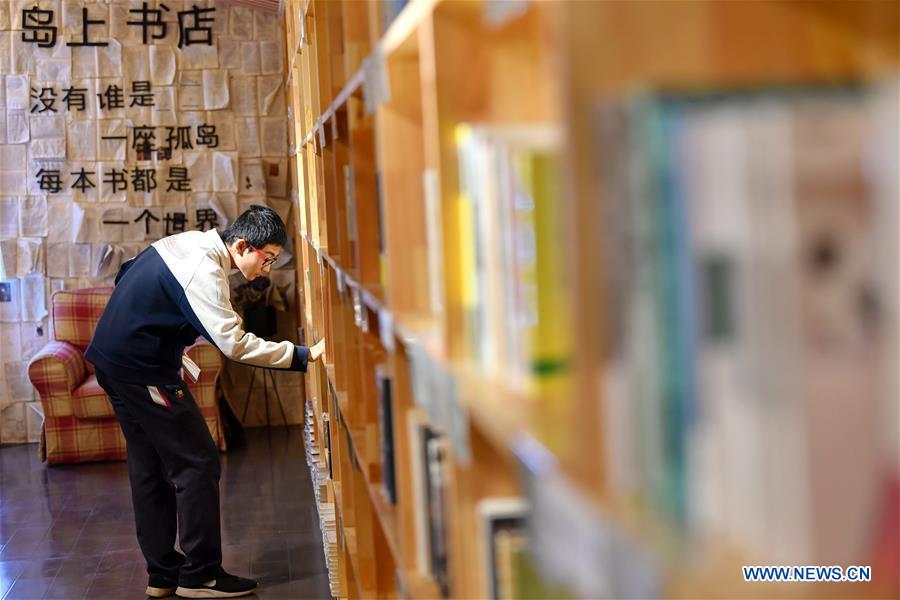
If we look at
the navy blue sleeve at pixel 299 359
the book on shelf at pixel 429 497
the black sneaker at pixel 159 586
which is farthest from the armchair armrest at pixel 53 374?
the book on shelf at pixel 429 497

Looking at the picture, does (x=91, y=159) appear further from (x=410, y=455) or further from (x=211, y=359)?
(x=410, y=455)

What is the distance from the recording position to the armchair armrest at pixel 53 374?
6.24 m

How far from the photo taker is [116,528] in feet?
16.6

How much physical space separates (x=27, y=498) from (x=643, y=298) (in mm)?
5576

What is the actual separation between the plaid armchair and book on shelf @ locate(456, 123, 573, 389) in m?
5.42

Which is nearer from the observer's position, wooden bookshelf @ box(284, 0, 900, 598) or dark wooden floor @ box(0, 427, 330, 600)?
wooden bookshelf @ box(284, 0, 900, 598)

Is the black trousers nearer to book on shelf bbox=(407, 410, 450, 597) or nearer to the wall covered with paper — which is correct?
book on shelf bbox=(407, 410, 450, 597)

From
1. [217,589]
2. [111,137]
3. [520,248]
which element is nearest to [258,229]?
[217,589]

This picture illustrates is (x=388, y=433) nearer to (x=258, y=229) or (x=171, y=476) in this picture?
(x=258, y=229)

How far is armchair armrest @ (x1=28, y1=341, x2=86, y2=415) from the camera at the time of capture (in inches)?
246

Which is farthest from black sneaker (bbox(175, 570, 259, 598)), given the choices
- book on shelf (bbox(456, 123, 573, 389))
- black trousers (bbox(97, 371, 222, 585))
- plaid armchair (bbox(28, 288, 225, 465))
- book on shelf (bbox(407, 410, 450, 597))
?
book on shelf (bbox(456, 123, 573, 389))

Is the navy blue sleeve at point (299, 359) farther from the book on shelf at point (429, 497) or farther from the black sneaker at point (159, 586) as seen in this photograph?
the book on shelf at point (429, 497)

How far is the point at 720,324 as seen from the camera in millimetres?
672

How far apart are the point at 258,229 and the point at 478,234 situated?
2893 millimetres
